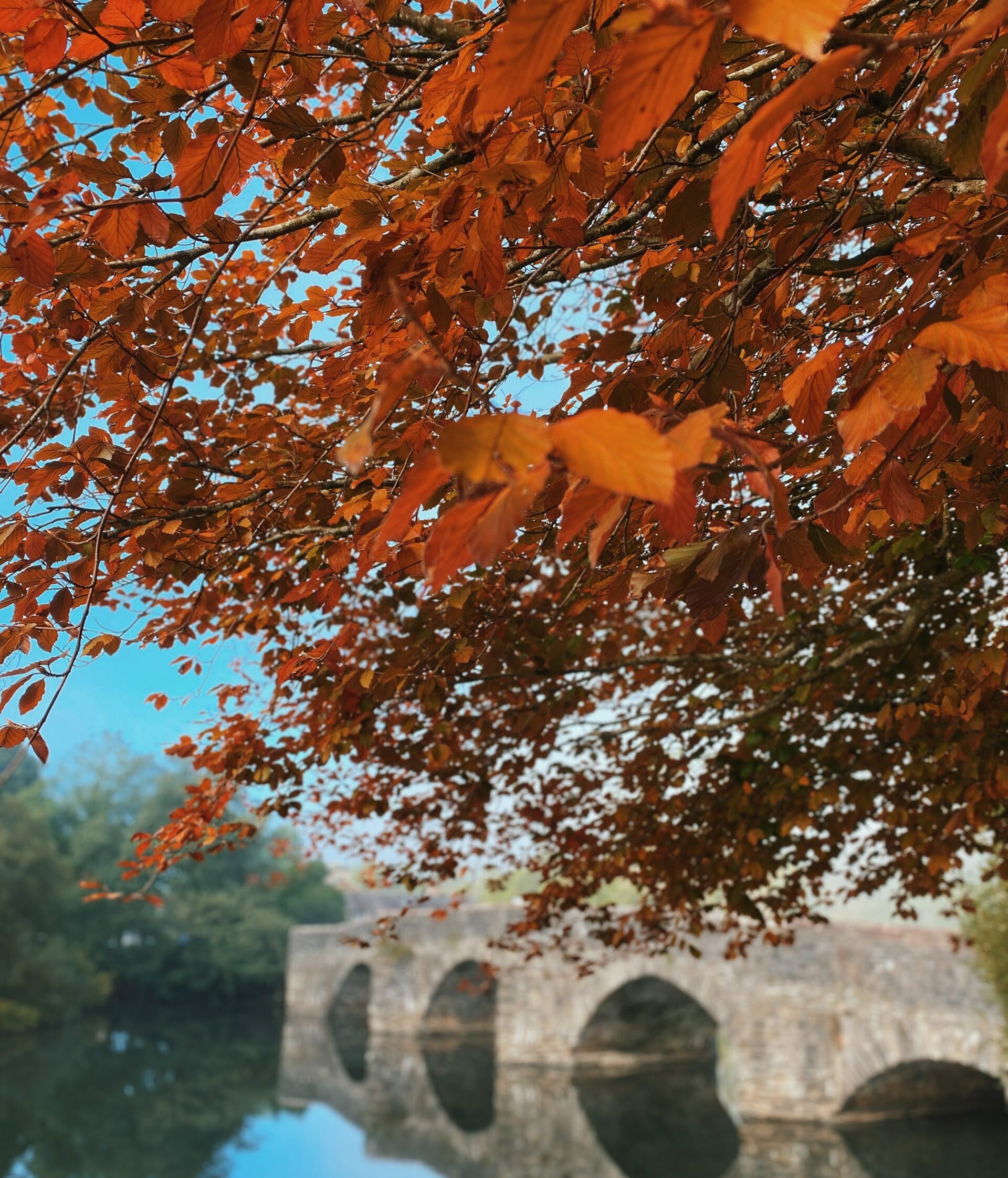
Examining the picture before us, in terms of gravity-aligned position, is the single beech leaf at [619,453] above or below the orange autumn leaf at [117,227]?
below

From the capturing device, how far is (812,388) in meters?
1.56

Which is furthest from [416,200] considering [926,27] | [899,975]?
[899,975]

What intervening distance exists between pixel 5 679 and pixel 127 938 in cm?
3215

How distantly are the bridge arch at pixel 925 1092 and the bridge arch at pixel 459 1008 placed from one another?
38.3 ft

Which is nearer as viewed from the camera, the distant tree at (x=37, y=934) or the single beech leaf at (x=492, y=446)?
the single beech leaf at (x=492, y=446)

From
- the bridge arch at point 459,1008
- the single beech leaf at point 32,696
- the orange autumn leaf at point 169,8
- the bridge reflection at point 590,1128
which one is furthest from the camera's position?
the bridge arch at point 459,1008

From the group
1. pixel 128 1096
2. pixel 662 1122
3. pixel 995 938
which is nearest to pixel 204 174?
pixel 995 938

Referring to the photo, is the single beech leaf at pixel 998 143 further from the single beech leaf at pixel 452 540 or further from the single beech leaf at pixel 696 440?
the single beech leaf at pixel 452 540

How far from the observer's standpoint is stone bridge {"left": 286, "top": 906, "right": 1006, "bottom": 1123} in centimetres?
1359

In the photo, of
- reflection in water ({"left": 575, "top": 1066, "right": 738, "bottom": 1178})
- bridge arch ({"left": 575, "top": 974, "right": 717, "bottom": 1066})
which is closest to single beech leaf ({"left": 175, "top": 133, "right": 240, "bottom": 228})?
reflection in water ({"left": 575, "top": 1066, "right": 738, "bottom": 1178})

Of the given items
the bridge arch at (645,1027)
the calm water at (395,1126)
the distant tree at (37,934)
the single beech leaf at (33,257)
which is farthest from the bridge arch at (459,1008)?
the single beech leaf at (33,257)

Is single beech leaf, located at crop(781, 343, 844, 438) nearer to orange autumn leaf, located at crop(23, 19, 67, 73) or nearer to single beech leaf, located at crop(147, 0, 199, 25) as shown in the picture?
single beech leaf, located at crop(147, 0, 199, 25)

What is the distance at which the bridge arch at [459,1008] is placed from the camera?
2536 centimetres

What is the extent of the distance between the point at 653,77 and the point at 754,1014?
1690cm
